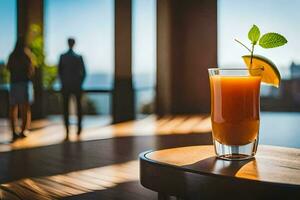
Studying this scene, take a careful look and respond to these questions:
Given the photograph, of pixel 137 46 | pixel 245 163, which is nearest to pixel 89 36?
pixel 137 46

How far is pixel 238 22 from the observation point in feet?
28.2

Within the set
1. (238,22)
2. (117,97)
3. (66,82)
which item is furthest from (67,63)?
(238,22)

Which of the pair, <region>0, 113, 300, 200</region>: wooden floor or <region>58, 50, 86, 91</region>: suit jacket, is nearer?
<region>0, 113, 300, 200</region>: wooden floor

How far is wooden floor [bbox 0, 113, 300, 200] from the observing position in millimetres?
2559

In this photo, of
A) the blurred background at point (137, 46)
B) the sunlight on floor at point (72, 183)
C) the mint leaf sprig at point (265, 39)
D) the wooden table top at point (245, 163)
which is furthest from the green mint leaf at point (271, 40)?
the blurred background at point (137, 46)

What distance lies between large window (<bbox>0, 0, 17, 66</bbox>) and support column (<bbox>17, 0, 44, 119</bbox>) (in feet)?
0.35

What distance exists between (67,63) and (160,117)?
10.3ft

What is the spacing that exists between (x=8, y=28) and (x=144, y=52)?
2478 mm

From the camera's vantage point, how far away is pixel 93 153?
396cm

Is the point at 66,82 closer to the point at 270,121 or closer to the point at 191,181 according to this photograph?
the point at 270,121

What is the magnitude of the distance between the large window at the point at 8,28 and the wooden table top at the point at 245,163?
6483 millimetres

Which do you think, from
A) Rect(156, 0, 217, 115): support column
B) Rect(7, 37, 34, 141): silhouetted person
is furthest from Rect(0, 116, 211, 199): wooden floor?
Rect(156, 0, 217, 115): support column

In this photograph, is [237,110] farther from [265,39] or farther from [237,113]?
[265,39]

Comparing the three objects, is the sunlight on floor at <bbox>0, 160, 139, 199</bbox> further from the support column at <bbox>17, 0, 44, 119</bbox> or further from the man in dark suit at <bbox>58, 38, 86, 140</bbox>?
the support column at <bbox>17, 0, 44, 119</bbox>
